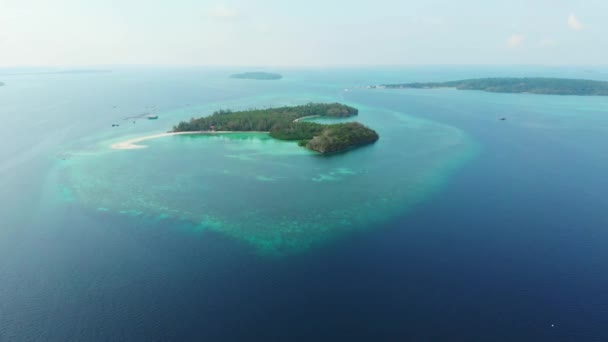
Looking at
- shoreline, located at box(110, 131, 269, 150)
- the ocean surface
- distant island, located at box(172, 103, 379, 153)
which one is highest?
distant island, located at box(172, 103, 379, 153)

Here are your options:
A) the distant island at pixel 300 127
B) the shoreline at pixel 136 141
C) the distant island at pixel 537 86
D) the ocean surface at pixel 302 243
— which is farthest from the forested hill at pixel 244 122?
the distant island at pixel 537 86

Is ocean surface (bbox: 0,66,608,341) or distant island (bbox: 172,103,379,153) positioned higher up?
distant island (bbox: 172,103,379,153)

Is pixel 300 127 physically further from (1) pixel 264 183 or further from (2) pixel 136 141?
(2) pixel 136 141

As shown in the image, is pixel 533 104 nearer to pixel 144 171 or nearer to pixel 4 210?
pixel 144 171

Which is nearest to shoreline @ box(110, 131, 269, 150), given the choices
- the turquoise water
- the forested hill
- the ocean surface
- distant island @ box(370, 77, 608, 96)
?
the forested hill

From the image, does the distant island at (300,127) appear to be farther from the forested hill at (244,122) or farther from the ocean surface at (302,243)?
the ocean surface at (302,243)

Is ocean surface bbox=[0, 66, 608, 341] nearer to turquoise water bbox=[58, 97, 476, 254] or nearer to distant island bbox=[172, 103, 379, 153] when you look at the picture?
turquoise water bbox=[58, 97, 476, 254]

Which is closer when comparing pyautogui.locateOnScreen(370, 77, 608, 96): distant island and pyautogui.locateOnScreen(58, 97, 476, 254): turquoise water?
pyautogui.locateOnScreen(58, 97, 476, 254): turquoise water
